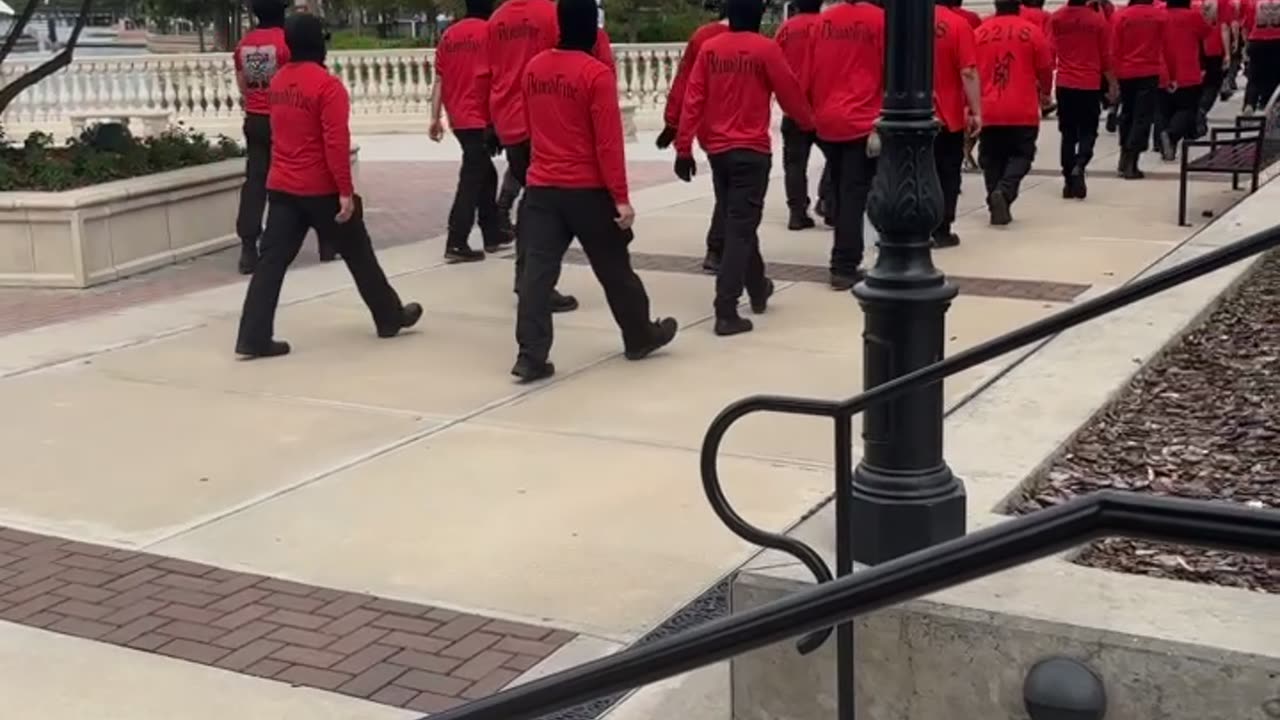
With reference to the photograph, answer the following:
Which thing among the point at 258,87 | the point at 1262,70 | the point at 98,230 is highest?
the point at 258,87

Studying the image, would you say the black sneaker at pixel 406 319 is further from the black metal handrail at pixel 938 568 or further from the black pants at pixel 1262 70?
the black pants at pixel 1262 70

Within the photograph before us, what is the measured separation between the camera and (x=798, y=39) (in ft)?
32.8

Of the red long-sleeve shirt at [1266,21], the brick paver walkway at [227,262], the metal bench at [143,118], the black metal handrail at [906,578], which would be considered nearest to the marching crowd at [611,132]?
the brick paver walkway at [227,262]

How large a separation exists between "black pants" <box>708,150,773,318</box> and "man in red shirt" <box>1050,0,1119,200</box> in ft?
19.3

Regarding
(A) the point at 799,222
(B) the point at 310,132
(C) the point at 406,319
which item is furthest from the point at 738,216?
(A) the point at 799,222

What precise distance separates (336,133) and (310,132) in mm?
230

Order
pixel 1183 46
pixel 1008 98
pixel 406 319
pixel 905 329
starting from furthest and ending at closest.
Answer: pixel 1183 46, pixel 1008 98, pixel 406 319, pixel 905 329

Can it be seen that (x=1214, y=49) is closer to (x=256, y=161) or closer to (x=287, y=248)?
(x=256, y=161)

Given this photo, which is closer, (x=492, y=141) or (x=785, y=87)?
(x=785, y=87)

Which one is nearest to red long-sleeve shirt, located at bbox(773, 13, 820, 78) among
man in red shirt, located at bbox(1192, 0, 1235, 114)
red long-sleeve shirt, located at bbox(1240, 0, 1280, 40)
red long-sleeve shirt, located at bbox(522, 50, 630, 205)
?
red long-sleeve shirt, located at bbox(522, 50, 630, 205)

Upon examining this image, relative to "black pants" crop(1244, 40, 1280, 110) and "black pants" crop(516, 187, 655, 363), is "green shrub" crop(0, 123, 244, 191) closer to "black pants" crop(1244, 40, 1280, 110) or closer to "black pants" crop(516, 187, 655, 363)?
"black pants" crop(516, 187, 655, 363)

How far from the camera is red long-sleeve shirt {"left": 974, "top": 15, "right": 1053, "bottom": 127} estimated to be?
11.9m

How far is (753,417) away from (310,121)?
3.08m

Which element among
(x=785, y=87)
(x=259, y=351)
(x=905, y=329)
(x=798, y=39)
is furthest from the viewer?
(x=798, y=39)
